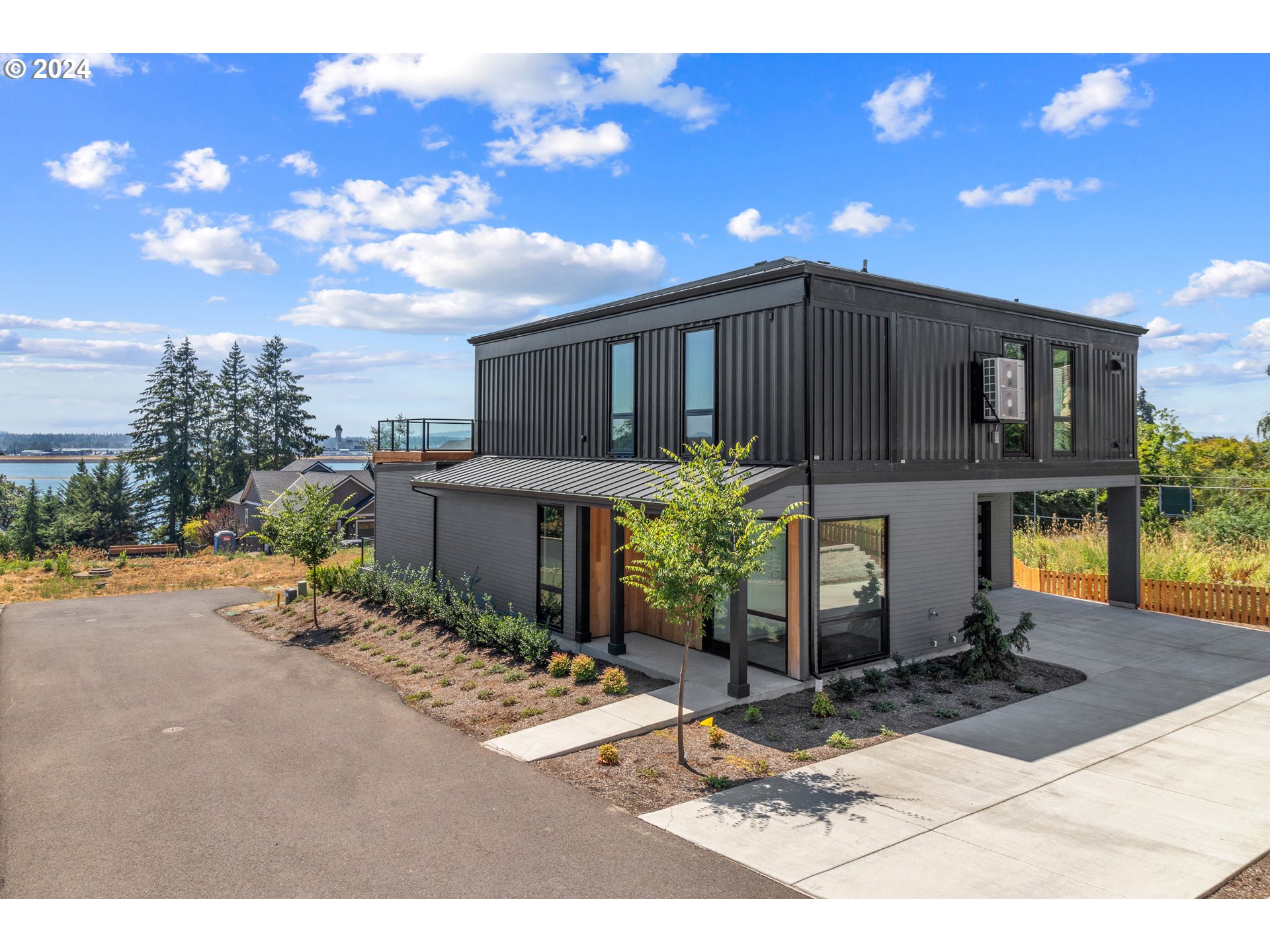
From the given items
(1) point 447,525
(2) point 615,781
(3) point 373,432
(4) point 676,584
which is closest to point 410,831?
(2) point 615,781

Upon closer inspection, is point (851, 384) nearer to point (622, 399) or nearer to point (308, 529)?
point (622, 399)

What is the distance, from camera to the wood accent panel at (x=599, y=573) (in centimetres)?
1439

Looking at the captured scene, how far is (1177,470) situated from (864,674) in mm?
22738

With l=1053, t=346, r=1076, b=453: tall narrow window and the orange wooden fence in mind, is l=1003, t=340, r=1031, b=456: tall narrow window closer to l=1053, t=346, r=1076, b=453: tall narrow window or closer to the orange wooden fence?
l=1053, t=346, r=1076, b=453: tall narrow window

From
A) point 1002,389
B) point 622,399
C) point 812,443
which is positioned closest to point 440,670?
point 622,399

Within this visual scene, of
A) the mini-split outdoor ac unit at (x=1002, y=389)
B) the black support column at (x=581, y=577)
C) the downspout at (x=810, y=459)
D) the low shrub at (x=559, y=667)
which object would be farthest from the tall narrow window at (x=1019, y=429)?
the low shrub at (x=559, y=667)

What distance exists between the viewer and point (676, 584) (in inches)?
348

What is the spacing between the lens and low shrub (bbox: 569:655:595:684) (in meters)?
12.1

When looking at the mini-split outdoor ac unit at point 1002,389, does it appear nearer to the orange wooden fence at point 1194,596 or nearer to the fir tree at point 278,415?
the orange wooden fence at point 1194,596

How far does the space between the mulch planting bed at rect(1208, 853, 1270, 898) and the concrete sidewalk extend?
5.72 metres

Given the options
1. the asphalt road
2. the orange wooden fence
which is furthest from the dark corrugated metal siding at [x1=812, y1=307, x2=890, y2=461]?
the orange wooden fence

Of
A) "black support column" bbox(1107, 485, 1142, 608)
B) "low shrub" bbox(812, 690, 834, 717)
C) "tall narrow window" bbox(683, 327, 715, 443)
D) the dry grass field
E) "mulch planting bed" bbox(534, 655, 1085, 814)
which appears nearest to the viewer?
"mulch planting bed" bbox(534, 655, 1085, 814)

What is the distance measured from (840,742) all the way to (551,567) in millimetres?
7111

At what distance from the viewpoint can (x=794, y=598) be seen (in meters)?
11.8
